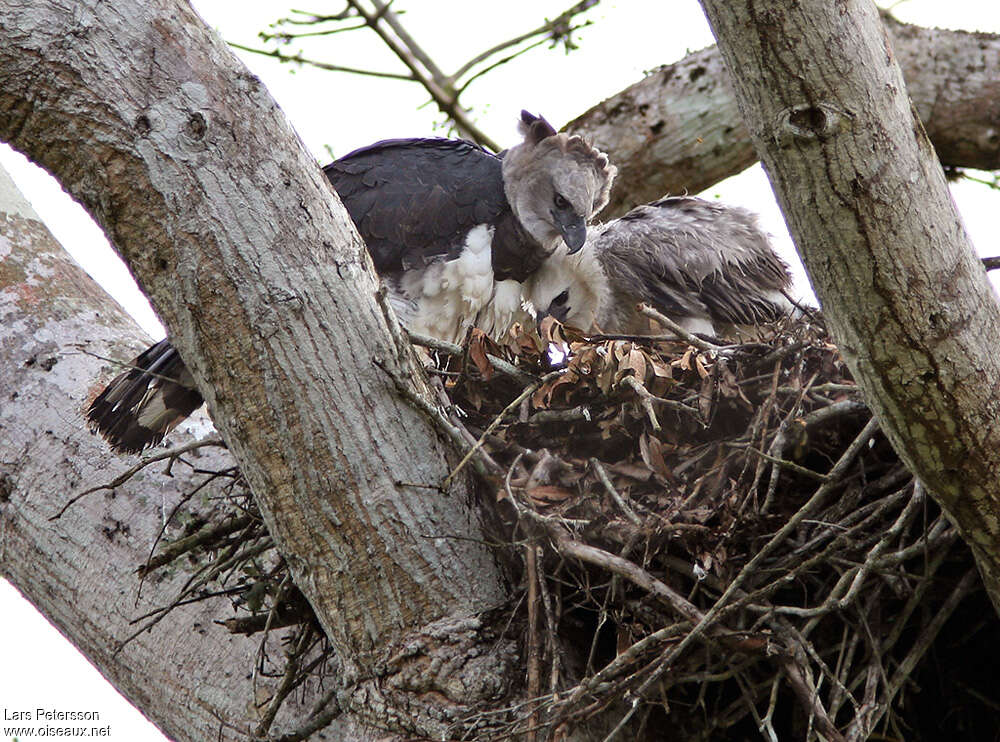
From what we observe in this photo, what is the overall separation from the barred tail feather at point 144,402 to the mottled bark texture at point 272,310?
84cm

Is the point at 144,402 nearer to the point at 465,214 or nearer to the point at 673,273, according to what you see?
the point at 465,214

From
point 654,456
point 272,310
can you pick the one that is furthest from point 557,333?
point 272,310

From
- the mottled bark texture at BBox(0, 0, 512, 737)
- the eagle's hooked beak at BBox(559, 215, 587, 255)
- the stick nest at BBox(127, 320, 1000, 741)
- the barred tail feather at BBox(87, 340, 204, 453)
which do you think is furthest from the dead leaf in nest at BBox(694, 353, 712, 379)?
the barred tail feather at BBox(87, 340, 204, 453)

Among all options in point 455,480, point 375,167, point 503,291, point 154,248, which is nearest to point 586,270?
point 503,291

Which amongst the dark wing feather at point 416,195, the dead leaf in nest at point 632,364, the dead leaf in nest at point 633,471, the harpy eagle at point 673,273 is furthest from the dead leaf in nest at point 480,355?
the harpy eagle at point 673,273

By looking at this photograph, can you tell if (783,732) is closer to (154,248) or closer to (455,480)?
(455,480)

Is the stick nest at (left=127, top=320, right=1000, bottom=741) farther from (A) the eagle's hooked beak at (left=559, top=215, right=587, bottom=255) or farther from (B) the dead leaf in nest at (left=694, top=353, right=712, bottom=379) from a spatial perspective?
(A) the eagle's hooked beak at (left=559, top=215, right=587, bottom=255)

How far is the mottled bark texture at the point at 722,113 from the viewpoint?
4.80 m

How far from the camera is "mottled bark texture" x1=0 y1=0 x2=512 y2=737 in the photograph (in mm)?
2465

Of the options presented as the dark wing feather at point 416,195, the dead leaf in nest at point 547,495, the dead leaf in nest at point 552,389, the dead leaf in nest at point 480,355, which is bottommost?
the dead leaf in nest at point 547,495

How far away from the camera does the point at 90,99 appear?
8.07ft

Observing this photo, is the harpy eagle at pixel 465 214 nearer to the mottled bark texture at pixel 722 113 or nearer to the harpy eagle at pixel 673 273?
the harpy eagle at pixel 673 273

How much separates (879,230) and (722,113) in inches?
115

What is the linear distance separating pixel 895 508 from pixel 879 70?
3.83ft
